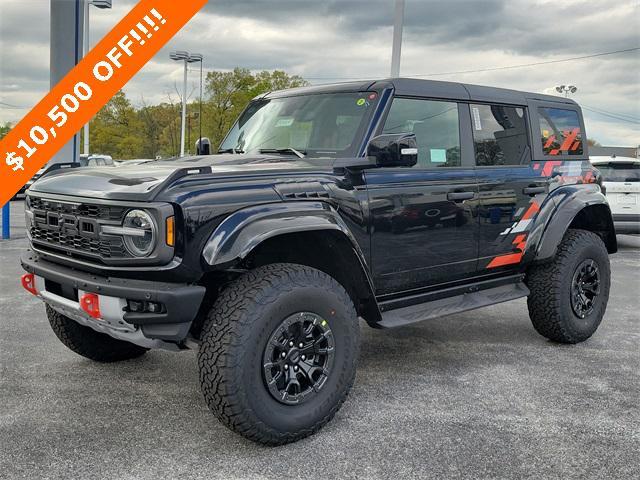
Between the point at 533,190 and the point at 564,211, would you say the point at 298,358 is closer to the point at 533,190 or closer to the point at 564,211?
the point at 533,190

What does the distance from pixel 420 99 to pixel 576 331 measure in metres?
2.27

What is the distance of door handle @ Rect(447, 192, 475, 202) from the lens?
419cm

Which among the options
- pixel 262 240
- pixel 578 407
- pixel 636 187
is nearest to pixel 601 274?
pixel 578 407

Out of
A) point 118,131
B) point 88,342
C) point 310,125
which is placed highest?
point 118,131

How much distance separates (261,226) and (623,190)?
942 centimetres

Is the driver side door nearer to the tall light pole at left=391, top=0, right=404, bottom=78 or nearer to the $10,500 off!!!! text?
the $10,500 off!!!! text

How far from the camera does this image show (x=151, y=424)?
3.42 m

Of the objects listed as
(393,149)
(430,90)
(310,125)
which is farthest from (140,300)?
(430,90)

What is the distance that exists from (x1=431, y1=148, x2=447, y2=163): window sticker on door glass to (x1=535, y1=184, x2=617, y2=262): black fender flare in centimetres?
112

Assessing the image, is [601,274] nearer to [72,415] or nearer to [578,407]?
[578,407]

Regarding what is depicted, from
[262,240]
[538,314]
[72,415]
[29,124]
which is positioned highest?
[29,124]

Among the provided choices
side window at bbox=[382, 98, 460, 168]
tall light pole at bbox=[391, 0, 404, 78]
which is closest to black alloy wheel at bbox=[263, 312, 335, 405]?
side window at bbox=[382, 98, 460, 168]

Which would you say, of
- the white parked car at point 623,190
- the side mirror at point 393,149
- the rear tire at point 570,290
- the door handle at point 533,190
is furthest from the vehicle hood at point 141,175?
the white parked car at point 623,190

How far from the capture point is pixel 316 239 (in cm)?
354
